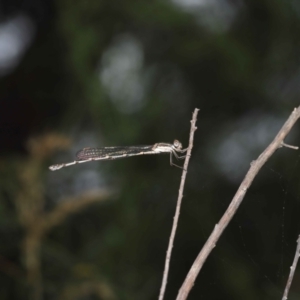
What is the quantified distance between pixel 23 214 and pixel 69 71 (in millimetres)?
1339

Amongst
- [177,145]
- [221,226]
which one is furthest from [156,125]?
[221,226]

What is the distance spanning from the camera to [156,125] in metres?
4.14

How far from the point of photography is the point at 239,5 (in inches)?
165

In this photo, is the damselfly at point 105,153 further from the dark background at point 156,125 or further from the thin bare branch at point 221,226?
the thin bare branch at point 221,226

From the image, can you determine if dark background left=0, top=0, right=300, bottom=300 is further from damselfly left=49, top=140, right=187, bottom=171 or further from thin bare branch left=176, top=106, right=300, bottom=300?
thin bare branch left=176, top=106, right=300, bottom=300

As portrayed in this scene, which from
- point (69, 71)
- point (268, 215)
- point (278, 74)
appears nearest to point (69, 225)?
point (69, 71)

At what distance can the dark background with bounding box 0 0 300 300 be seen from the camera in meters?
3.75

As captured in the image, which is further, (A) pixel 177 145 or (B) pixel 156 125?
(B) pixel 156 125

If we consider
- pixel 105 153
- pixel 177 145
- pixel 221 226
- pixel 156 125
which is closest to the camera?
pixel 221 226

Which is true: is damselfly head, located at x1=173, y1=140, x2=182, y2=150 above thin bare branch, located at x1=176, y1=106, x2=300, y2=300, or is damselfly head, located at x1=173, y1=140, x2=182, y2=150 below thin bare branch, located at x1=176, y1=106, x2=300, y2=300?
above

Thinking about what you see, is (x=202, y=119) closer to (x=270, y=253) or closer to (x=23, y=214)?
(x=270, y=253)

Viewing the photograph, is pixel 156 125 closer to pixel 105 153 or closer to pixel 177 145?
pixel 105 153

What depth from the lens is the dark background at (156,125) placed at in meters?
3.75

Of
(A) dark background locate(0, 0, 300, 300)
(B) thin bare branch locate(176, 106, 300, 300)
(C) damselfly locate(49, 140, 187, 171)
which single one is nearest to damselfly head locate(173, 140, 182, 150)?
(C) damselfly locate(49, 140, 187, 171)
